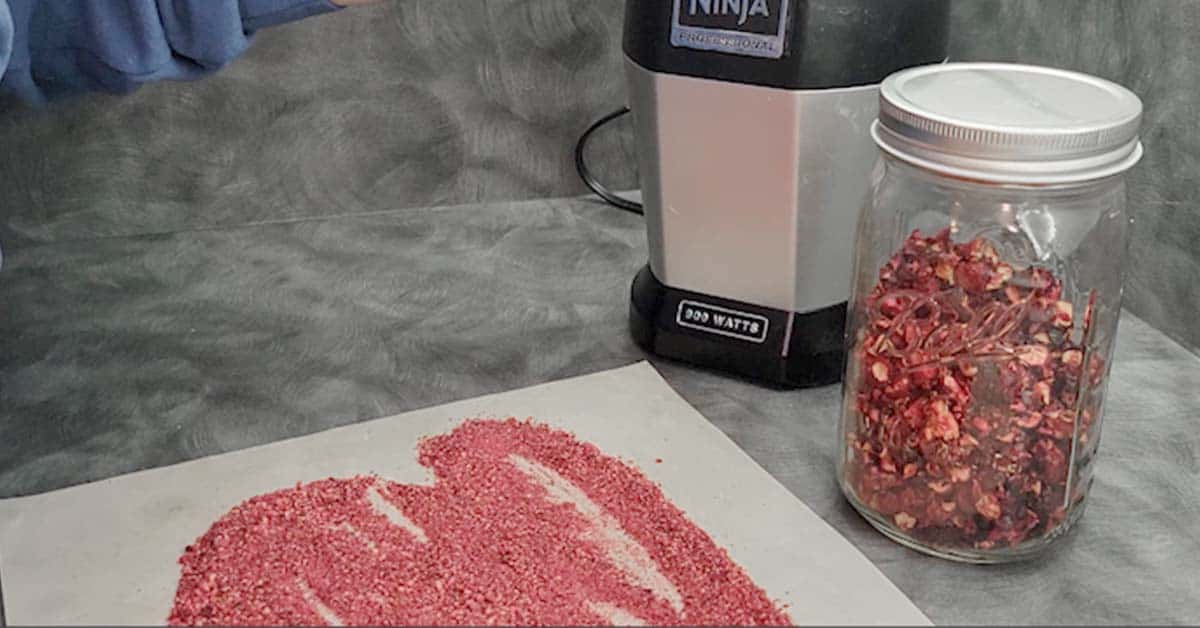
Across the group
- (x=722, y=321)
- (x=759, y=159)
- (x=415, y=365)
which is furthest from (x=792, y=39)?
(x=415, y=365)

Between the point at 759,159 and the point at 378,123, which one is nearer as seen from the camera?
the point at 759,159

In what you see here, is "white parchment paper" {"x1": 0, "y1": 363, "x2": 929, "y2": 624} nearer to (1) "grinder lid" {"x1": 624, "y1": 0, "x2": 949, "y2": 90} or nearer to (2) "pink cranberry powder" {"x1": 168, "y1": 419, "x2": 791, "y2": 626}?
(2) "pink cranberry powder" {"x1": 168, "y1": 419, "x2": 791, "y2": 626}

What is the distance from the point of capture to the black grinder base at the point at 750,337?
79 cm

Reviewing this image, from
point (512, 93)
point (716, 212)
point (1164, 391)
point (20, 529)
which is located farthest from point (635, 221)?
point (20, 529)

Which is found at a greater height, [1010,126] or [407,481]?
[1010,126]

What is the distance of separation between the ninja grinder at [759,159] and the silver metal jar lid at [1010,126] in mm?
71

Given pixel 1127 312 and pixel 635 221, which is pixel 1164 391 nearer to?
pixel 1127 312

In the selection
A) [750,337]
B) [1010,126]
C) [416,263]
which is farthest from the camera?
[416,263]

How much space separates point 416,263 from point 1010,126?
0.54 m

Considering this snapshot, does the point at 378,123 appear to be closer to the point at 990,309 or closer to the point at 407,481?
the point at 407,481

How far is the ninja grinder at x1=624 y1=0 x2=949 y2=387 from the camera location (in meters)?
0.72

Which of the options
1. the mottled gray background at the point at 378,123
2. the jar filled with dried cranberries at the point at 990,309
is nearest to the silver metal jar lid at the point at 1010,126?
the jar filled with dried cranberries at the point at 990,309

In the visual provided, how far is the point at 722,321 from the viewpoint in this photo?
807 millimetres

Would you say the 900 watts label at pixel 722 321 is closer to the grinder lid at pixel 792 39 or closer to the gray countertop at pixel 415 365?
the gray countertop at pixel 415 365
